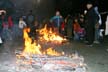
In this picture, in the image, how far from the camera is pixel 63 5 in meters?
30.1

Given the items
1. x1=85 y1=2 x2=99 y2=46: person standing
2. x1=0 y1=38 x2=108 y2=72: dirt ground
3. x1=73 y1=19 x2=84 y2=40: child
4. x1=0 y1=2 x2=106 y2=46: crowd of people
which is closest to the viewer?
x1=0 y1=38 x2=108 y2=72: dirt ground

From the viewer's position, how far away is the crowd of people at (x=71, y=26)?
1906 centimetres

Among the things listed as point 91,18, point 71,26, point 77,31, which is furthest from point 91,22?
point 71,26

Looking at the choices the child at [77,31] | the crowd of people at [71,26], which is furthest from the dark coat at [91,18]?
the child at [77,31]

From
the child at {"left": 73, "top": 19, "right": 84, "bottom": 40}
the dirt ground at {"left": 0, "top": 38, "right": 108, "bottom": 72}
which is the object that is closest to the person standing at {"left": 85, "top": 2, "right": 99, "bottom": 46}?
the dirt ground at {"left": 0, "top": 38, "right": 108, "bottom": 72}

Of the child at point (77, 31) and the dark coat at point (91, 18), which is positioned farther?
the child at point (77, 31)

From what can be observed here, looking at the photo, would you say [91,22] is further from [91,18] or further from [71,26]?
[71,26]

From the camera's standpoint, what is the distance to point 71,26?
23.1 metres

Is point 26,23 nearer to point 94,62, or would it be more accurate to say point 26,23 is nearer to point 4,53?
point 4,53

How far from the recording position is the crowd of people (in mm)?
19062

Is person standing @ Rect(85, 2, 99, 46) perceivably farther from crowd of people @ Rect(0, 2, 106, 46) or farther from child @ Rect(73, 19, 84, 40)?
child @ Rect(73, 19, 84, 40)

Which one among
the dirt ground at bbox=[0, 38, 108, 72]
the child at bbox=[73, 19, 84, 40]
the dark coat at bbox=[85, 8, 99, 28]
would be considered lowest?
the dirt ground at bbox=[0, 38, 108, 72]

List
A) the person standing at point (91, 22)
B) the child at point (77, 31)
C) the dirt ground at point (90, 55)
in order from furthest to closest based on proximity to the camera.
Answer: the child at point (77, 31) < the person standing at point (91, 22) < the dirt ground at point (90, 55)

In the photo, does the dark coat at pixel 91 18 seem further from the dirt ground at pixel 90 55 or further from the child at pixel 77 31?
the child at pixel 77 31
